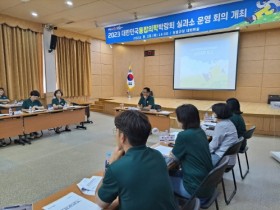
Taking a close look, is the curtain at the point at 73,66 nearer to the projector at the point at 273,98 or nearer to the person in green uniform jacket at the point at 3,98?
the person in green uniform jacket at the point at 3,98

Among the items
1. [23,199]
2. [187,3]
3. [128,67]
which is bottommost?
[23,199]

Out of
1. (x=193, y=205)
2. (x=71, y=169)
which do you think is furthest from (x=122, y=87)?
(x=193, y=205)

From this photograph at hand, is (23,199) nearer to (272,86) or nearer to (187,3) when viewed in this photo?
(187,3)

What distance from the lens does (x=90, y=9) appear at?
5164 mm

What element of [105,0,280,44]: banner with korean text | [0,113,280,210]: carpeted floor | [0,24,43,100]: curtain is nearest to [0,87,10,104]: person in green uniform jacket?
[0,24,43,100]: curtain

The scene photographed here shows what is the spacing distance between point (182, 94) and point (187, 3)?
480 cm

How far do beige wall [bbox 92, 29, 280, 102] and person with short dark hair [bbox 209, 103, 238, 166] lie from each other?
6.32 metres

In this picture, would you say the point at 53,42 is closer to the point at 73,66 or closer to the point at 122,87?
the point at 73,66

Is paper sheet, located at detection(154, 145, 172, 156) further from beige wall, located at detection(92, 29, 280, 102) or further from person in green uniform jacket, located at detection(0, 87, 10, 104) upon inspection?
beige wall, located at detection(92, 29, 280, 102)

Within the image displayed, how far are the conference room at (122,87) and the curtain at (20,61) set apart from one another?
0.03 m

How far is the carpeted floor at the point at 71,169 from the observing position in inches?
91.9

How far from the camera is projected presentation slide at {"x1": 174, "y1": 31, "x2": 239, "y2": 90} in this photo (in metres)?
7.08

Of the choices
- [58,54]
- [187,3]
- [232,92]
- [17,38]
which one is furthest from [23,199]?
[232,92]

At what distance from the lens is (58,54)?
7109 millimetres
